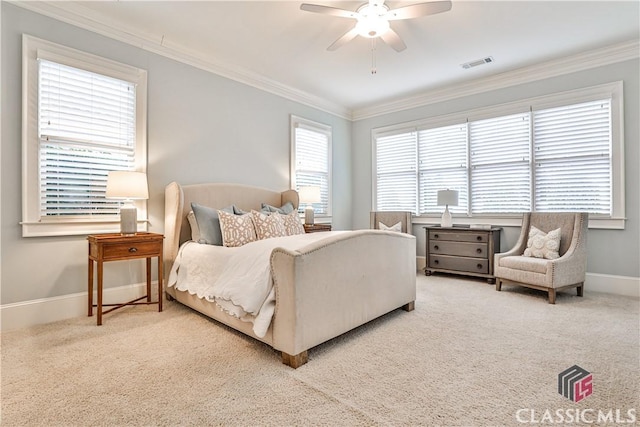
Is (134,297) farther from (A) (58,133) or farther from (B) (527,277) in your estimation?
(B) (527,277)

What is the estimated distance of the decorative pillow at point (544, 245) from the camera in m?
3.65

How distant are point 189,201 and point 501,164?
13.4ft

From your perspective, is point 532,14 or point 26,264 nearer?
point 26,264

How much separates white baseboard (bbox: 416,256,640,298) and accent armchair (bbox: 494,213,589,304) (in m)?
0.43

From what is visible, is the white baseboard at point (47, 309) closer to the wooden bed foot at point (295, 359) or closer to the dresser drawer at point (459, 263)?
the wooden bed foot at point (295, 359)

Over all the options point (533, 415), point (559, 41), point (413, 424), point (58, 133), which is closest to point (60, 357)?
point (58, 133)

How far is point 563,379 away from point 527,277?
1.95m

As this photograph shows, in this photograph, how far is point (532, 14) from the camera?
3049 mm

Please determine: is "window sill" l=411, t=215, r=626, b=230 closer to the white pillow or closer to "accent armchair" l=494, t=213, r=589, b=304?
"accent armchair" l=494, t=213, r=589, b=304

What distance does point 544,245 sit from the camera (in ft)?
12.2

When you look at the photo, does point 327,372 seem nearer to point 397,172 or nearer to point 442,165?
point 442,165

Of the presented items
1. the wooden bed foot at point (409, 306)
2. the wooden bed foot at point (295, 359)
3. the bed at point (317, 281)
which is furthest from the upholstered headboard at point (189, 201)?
Answer: the wooden bed foot at point (409, 306)

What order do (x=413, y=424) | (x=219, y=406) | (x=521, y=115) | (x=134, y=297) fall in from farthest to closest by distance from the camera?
(x=521, y=115) → (x=134, y=297) → (x=219, y=406) → (x=413, y=424)

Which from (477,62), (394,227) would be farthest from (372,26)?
(394,227)
